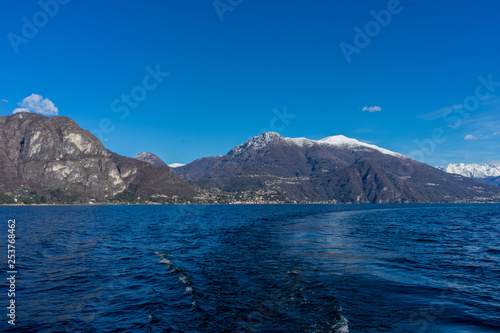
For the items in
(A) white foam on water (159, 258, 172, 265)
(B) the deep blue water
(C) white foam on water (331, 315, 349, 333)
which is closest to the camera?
(C) white foam on water (331, 315, 349, 333)

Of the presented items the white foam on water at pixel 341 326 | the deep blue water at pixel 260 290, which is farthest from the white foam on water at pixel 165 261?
the white foam on water at pixel 341 326

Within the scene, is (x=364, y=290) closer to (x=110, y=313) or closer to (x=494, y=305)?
(x=494, y=305)

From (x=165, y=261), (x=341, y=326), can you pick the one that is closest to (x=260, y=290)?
(x=341, y=326)

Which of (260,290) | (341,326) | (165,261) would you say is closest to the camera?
(341,326)

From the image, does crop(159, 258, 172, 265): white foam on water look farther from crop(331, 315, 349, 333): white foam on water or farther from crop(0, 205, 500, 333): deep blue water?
crop(331, 315, 349, 333): white foam on water

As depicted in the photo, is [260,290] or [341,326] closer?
[341,326]

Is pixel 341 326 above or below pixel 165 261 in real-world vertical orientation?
above

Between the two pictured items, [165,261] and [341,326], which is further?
[165,261]

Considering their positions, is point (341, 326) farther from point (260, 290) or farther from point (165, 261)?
point (165, 261)

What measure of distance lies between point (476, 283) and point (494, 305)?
469cm

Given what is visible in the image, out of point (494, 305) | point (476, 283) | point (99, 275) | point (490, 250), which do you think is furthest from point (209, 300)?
point (490, 250)

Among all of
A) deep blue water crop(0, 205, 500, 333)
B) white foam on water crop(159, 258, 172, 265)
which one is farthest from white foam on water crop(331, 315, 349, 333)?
white foam on water crop(159, 258, 172, 265)

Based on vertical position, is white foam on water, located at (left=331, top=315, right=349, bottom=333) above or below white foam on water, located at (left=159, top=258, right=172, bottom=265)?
above

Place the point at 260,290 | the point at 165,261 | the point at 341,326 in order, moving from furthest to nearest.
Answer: the point at 165,261
the point at 260,290
the point at 341,326
